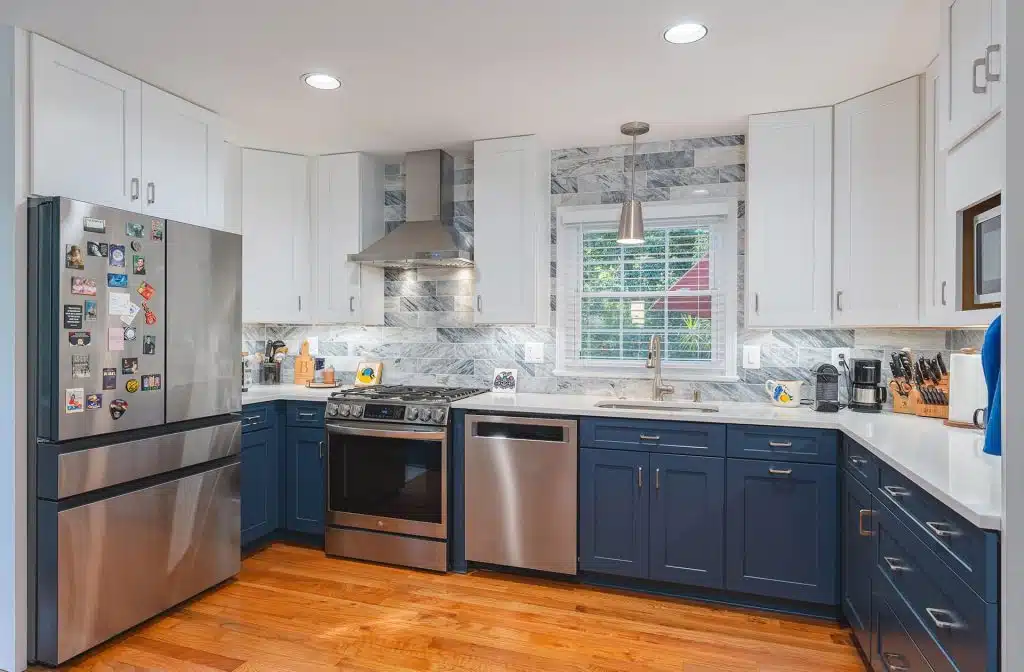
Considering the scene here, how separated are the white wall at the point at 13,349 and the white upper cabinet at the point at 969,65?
3.17m

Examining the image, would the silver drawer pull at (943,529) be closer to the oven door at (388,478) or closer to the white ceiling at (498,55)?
the white ceiling at (498,55)

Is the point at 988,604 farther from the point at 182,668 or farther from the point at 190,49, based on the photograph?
the point at 190,49

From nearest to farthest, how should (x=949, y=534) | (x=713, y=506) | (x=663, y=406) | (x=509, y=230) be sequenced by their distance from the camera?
(x=949, y=534)
(x=713, y=506)
(x=663, y=406)
(x=509, y=230)

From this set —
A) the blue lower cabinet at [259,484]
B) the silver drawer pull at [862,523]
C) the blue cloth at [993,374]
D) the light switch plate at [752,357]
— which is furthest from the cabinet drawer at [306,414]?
the blue cloth at [993,374]

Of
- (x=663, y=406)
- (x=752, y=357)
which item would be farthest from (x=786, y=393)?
(x=663, y=406)

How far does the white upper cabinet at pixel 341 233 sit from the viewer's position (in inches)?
156

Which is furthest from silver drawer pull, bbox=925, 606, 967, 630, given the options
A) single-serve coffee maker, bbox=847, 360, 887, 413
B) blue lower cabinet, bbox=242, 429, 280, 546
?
blue lower cabinet, bbox=242, 429, 280, 546

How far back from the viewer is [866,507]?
2.31 meters

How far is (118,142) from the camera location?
270cm

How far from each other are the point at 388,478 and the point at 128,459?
4.21 feet

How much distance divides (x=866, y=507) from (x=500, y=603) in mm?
1655

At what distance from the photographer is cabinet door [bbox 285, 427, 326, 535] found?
364 centimetres

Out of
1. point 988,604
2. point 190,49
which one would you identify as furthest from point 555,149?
point 988,604

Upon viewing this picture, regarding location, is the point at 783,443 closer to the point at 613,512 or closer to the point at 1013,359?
the point at 613,512
